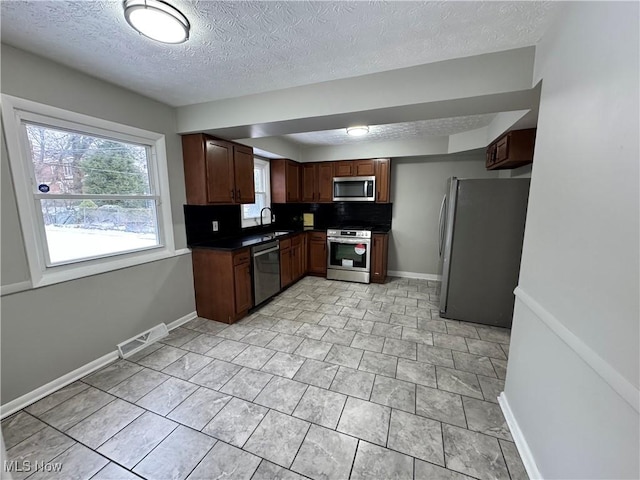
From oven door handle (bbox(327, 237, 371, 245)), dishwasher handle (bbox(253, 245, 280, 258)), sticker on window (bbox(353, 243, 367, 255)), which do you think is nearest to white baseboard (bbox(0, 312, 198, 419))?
dishwasher handle (bbox(253, 245, 280, 258))

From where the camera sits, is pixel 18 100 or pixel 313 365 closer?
pixel 18 100

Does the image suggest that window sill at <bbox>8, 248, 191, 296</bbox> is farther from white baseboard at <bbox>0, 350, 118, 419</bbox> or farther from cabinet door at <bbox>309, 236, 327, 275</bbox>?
cabinet door at <bbox>309, 236, 327, 275</bbox>

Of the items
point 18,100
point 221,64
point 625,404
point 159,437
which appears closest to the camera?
point 625,404

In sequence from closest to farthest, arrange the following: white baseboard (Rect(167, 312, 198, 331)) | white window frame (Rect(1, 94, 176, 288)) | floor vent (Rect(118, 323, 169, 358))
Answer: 1. white window frame (Rect(1, 94, 176, 288))
2. floor vent (Rect(118, 323, 169, 358))
3. white baseboard (Rect(167, 312, 198, 331))

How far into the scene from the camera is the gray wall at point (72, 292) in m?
1.72

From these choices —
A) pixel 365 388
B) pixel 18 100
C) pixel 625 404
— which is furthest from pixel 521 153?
pixel 18 100

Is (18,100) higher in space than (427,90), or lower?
lower

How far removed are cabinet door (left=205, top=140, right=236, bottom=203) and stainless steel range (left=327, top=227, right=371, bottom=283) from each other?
2037 millimetres

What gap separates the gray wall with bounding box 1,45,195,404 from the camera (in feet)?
5.65

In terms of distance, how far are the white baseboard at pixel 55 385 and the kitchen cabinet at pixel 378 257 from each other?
3642 millimetres

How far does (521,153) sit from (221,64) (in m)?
2.83

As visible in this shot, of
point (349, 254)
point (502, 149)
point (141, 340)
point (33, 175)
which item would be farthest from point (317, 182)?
point (33, 175)

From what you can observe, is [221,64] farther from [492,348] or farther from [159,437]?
[492,348]

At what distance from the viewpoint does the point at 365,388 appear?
2.01 metres
